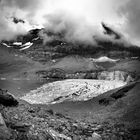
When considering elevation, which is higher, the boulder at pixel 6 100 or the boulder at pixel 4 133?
the boulder at pixel 6 100

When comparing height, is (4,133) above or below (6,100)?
below

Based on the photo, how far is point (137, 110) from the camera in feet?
84.9

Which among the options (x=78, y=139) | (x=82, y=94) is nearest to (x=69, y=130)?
(x=78, y=139)

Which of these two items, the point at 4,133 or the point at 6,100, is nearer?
the point at 4,133

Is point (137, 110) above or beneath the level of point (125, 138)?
above

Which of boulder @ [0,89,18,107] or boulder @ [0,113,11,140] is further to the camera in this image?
boulder @ [0,89,18,107]

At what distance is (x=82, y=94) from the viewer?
2867 inches

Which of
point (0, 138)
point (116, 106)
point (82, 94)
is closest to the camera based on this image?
point (0, 138)

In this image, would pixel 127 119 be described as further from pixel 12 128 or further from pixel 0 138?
pixel 0 138

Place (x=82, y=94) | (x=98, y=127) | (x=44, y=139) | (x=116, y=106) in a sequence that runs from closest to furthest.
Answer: (x=44, y=139) < (x=98, y=127) < (x=116, y=106) < (x=82, y=94)

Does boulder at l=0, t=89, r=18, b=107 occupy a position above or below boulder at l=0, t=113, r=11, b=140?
above

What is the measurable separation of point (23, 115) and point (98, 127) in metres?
6.66

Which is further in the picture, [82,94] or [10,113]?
[82,94]

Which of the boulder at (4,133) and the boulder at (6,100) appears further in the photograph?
the boulder at (6,100)
